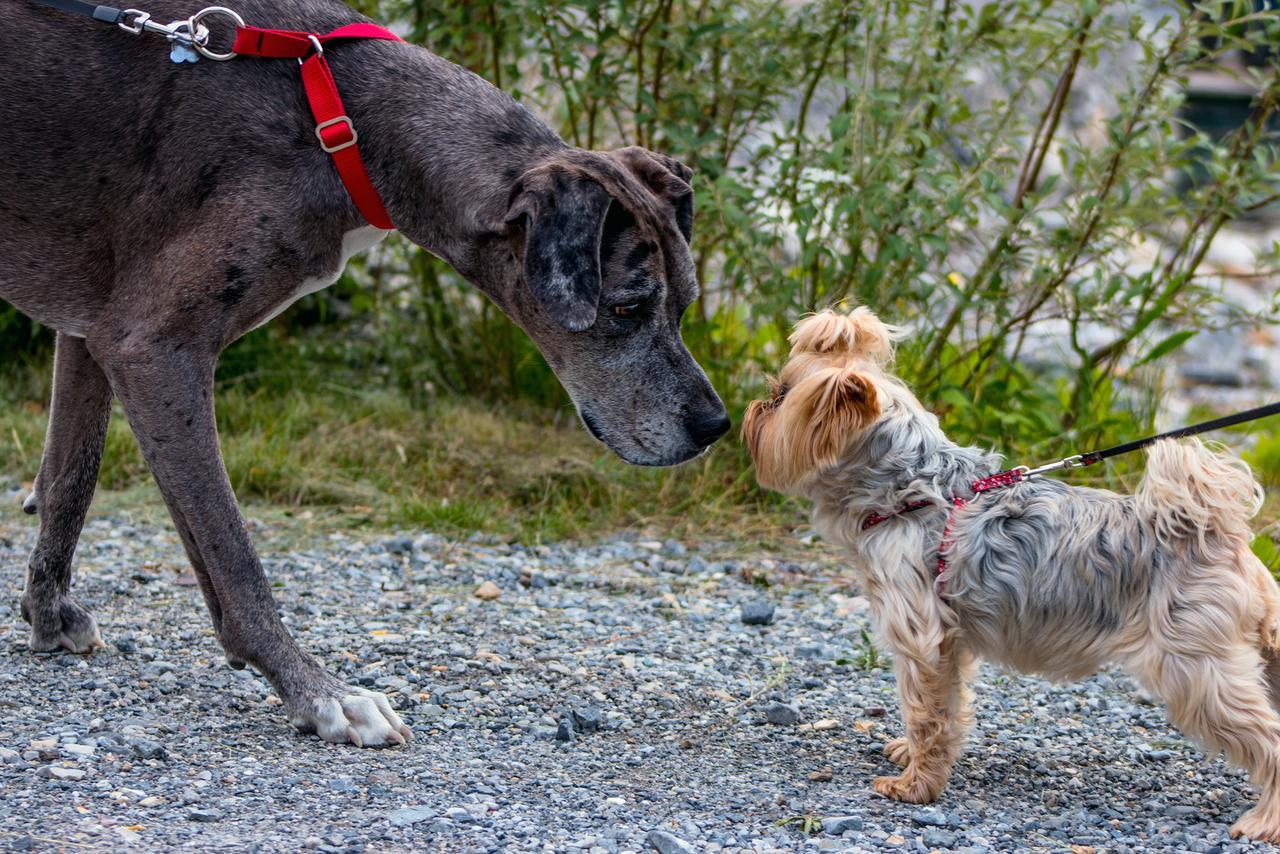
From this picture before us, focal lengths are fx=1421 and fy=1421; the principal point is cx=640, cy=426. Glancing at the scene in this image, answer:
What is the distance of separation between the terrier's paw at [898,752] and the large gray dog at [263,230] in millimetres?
961

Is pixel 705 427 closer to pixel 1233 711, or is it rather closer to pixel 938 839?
pixel 938 839

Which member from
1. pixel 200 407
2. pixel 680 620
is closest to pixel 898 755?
pixel 680 620

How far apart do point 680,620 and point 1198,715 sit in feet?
6.51

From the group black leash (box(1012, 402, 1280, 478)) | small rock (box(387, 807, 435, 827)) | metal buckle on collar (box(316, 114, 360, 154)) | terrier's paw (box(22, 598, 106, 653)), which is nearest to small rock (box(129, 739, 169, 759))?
small rock (box(387, 807, 435, 827))

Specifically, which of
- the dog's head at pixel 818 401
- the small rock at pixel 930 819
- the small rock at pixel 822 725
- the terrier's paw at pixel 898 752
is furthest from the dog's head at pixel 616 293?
the small rock at pixel 930 819

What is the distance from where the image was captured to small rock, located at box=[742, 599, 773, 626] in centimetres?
484

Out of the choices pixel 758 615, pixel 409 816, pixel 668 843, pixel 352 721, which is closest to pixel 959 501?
pixel 668 843

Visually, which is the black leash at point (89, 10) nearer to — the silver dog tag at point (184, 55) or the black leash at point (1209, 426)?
the silver dog tag at point (184, 55)

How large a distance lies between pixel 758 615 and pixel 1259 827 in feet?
6.23

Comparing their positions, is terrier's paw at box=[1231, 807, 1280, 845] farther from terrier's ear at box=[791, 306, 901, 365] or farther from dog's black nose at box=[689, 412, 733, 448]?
dog's black nose at box=[689, 412, 733, 448]

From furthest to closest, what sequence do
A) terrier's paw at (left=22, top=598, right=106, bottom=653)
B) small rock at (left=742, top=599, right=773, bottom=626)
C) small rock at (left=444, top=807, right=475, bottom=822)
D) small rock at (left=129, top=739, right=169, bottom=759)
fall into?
1. small rock at (left=742, top=599, right=773, bottom=626)
2. terrier's paw at (left=22, top=598, right=106, bottom=653)
3. small rock at (left=129, top=739, right=169, bottom=759)
4. small rock at (left=444, top=807, right=475, bottom=822)

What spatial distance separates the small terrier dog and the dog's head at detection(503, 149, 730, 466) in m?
0.28

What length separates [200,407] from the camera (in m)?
3.71

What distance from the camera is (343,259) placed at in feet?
12.9
